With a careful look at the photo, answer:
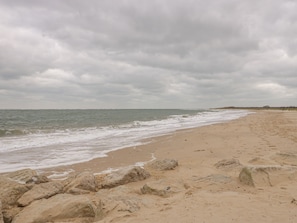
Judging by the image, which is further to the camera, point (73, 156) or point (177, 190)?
point (73, 156)

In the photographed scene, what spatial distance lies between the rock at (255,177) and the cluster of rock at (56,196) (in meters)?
1.96

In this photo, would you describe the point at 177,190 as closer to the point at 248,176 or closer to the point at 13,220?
the point at 248,176

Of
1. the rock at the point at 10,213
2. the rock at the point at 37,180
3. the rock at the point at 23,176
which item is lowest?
the rock at the point at 10,213

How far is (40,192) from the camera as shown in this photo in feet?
17.7

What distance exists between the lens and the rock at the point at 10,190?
17.0 ft

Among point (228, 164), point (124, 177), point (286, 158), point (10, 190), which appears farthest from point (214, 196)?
point (10, 190)

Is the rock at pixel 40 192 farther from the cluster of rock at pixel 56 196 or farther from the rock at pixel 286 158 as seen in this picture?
the rock at pixel 286 158

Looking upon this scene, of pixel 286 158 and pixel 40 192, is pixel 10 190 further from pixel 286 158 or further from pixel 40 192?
pixel 286 158

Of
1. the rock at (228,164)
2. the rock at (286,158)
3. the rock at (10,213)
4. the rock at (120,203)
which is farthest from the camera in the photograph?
the rock at (286,158)

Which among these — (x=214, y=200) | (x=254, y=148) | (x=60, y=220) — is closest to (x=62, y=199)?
(x=60, y=220)

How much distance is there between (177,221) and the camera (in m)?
3.85

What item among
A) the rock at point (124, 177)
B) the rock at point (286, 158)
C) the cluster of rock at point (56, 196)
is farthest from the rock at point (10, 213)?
the rock at point (286, 158)

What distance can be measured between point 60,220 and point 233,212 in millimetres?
2808

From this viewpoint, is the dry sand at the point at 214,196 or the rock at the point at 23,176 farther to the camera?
the rock at the point at 23,176
